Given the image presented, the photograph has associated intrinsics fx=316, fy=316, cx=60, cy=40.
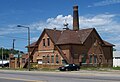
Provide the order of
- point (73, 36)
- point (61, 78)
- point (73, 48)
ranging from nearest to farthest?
1. point (61, 78)
2. point (73, 48)
3. point (73, 36)

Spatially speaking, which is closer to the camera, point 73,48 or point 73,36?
point 73,48

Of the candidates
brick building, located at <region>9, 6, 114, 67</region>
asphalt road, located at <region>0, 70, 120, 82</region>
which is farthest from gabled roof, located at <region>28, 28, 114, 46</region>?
asphalt road, located at <region>0, 70, 120, 82</region>

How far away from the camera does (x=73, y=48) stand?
66562 mm

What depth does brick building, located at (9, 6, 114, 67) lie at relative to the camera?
66938 millimetres

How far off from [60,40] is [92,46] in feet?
24.0

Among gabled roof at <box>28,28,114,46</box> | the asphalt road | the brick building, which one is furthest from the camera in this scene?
gabled roof at <box>28,28,114,46</box>

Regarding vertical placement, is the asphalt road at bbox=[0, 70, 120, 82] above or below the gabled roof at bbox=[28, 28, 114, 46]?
below

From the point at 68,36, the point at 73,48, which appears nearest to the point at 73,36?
the point at 68,36

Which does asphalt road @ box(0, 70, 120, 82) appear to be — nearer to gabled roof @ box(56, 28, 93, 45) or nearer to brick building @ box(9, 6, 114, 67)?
brick building @ box(9, 6, 114, 67)

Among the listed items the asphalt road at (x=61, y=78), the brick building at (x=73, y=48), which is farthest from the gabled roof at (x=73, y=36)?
the asphalt road at (x=61, y=78)

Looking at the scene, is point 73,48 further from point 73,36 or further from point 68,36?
point 73,36

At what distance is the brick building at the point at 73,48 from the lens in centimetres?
6694

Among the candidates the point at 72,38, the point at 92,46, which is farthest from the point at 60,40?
the point at 92,46

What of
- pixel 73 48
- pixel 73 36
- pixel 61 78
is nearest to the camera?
pixel 61 78
